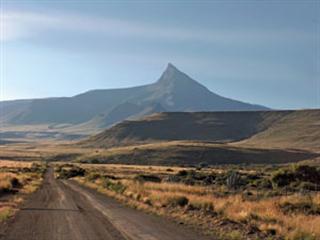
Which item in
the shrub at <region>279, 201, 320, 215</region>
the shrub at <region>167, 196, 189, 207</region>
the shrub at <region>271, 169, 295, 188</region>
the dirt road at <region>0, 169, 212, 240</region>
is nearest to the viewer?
the dirt road at <region>0, 169, 212, 240</region>

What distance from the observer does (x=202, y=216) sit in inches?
988

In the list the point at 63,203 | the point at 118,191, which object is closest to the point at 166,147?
the point at 118,191

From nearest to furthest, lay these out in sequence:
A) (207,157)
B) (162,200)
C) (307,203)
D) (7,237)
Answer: (7,237) → (307,203) → (162,200) → (207,157)

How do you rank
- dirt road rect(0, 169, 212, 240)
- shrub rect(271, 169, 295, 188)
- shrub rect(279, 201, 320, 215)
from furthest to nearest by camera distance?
1. shrub rect(271, 169, 295, 188)
2. shrub rect(279, 201, 320, 215)
3. dirt road rect(0, 169, 212, 240)

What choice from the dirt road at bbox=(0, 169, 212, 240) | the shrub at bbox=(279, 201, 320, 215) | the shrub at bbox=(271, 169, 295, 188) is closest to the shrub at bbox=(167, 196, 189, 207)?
the dirt road at bbox=(0, 169, 212, 240)

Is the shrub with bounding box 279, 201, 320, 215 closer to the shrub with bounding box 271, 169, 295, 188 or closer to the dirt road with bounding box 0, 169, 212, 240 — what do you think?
the dirt road with bounding box 0, 169, 212, 240

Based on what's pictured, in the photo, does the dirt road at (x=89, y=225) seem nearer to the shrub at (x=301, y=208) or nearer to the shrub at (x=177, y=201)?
the shrub at (x=177, y=201)

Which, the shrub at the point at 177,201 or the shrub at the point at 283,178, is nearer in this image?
the shrub at the point at 177,201

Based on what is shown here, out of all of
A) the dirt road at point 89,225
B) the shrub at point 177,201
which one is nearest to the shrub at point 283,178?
the shrub at point 177,201

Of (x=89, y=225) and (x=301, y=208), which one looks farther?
(x=301, y=208)

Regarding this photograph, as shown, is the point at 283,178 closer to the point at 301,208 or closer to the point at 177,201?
the point at 177,201

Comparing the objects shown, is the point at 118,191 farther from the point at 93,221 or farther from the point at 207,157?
the point at 207,157

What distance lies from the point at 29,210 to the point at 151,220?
764cm

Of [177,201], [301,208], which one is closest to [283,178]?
[177,201]
